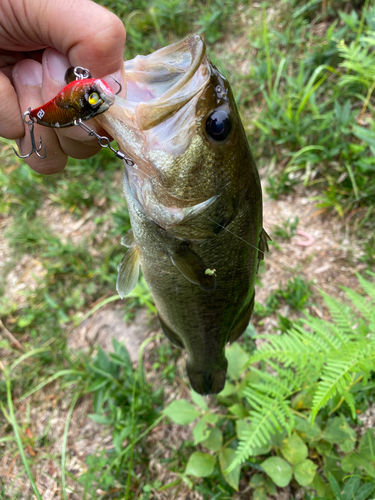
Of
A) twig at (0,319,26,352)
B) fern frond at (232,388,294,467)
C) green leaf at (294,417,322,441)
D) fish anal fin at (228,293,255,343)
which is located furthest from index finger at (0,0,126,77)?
twig at (0,319,26,352)

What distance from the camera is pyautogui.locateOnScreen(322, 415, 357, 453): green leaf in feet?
5.60

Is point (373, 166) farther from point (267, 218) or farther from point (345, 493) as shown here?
point (345, 493)

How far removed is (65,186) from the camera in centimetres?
385

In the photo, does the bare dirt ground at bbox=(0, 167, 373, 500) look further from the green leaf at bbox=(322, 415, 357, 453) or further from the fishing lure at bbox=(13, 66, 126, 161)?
the fishing lure at bbox=(13, 66, 126, 161)

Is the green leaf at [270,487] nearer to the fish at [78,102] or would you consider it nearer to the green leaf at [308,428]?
the green leaf at [308,428]

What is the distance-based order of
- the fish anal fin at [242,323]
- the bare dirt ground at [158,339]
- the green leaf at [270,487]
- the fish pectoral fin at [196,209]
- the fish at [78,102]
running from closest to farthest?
the fish at [78,102]
the fish pectoral fin at [196,209]
the fish anal fin at [242,323]
the green leaf at [270,487]
the bare dirt ground at [158,339]

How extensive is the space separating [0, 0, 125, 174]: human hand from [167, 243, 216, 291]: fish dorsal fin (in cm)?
60

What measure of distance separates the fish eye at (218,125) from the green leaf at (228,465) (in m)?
1.77

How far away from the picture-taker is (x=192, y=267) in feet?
4.33

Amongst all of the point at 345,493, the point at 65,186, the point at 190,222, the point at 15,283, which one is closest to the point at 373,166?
the point at 190,222

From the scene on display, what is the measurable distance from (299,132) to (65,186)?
2.64 m

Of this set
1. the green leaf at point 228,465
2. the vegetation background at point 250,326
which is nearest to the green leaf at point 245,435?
the vegetation background at point 250,326

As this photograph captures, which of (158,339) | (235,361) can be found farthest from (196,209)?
(158,339)

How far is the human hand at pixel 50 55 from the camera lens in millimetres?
1124
